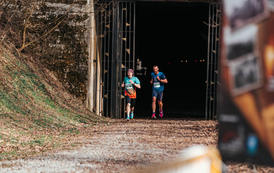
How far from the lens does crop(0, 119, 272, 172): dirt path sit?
5.99 m

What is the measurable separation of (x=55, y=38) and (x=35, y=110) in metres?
4.10

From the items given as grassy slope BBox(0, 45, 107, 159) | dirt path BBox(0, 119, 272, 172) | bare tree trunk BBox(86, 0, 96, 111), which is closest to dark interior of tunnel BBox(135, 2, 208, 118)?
bare tree trunk BBox(86, 0, 96, 111)

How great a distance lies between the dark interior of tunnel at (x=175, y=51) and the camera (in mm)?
20438

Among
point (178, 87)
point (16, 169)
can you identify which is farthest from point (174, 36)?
point (16, 169)

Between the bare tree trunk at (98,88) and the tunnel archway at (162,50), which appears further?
the bare tree trunk at (98,88)

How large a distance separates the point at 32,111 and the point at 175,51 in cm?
2783

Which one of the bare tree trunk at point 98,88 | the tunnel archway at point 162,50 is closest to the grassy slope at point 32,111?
the bare tree trunk at point 98,88

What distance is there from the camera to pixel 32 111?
1146 cm

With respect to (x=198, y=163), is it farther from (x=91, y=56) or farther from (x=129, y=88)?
(x=91, y=56)

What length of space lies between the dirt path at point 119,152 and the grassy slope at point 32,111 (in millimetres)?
717

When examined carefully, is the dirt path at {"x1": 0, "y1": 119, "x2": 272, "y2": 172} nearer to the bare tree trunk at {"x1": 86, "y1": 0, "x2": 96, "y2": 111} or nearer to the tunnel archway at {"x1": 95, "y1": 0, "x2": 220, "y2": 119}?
the bare tree trunk at {"x1": 86, "y1": 0, "x2": 96, "y2": 111}

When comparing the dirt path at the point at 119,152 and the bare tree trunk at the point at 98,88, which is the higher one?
the bare tree trunk at the point at 98,88

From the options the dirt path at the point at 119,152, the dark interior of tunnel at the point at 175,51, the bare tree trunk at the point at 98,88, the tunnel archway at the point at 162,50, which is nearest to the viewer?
the dirt path at the point at 119,152

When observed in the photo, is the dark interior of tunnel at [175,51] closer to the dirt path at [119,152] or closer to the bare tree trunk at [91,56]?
the bare tree trunk at [91,56]
